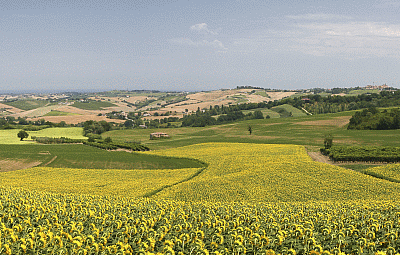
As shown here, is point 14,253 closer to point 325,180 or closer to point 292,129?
point 325,180

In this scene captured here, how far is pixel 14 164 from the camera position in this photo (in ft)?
197

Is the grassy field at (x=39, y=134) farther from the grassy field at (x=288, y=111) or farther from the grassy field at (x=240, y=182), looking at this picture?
the grassy field at (x=288, y=111)

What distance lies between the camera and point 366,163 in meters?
55.6

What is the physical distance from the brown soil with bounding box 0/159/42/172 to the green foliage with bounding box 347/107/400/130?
104 metres

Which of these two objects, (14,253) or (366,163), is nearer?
(14,253)

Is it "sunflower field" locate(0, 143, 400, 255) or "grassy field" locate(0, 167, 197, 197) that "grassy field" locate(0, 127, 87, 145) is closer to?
"grassy field" locate(0, 167, 197, 197)

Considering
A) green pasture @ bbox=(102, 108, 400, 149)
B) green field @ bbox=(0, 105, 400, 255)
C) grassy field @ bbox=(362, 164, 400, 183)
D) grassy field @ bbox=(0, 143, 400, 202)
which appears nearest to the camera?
green field @ bbox=(0, 105, 400, 255)

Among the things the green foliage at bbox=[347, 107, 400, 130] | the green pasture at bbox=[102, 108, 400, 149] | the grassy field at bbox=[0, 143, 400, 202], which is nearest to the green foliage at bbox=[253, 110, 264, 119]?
the green pasture at bbox=[102, 108, 400, 149]

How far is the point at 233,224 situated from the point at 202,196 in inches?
647

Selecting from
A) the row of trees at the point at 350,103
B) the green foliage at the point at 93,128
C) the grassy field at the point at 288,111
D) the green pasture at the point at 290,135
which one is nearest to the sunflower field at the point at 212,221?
the green pasture at the point at 290,135

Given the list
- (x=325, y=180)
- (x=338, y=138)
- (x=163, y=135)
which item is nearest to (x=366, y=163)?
(x=325, y=180)

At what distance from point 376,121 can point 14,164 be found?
366ft

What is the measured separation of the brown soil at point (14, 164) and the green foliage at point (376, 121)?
104m

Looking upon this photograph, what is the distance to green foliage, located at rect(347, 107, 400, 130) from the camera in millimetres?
104250
